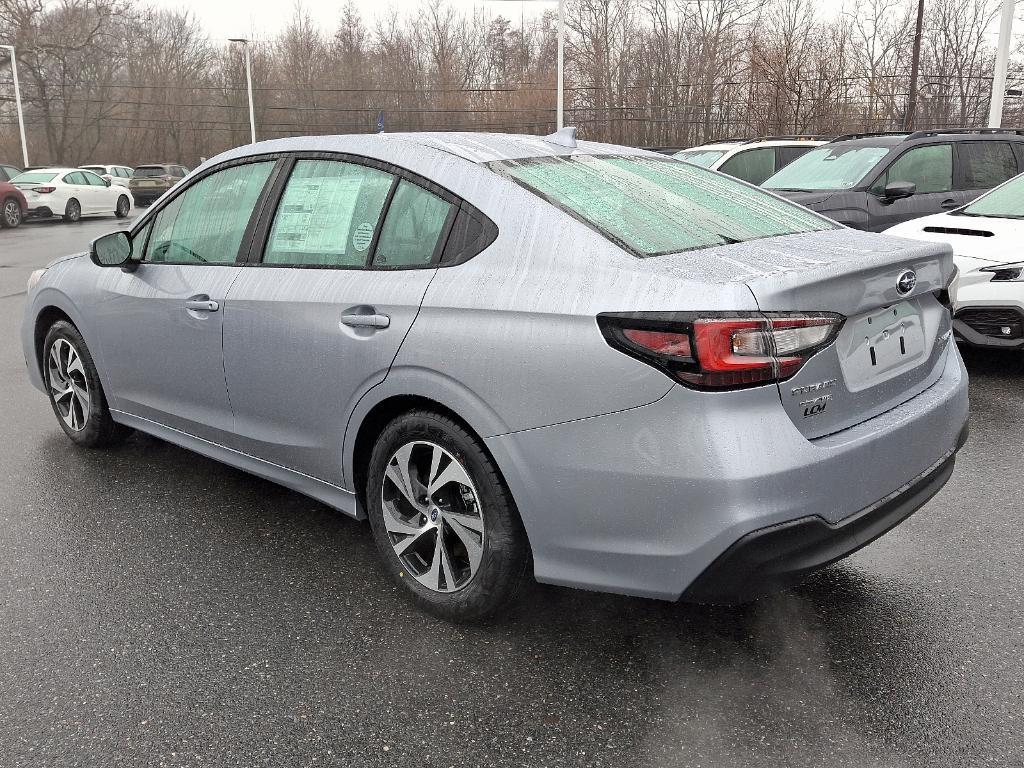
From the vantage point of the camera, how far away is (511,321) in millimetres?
2641

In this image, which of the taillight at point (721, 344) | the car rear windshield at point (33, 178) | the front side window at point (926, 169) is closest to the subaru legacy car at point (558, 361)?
the taillight at point (721, 344)

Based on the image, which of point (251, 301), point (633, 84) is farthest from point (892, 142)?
point (633, 84)

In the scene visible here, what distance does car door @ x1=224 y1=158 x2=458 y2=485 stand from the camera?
301cm

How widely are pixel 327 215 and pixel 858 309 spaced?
6.13 feet

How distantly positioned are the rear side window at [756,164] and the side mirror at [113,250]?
9650 millimetres

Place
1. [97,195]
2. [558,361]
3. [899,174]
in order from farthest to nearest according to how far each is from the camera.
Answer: [97,195], [899,174], [558,361]

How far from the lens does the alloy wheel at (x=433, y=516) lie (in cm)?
287

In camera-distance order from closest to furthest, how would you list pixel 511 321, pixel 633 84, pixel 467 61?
pixel 511 321 < pixel 633 84 < pixel 467 61

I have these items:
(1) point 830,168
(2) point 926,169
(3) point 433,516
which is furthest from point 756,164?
(3) point 433,516

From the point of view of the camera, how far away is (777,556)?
2.37m

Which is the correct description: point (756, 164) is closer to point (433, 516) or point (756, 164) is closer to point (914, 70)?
point (433, 516)

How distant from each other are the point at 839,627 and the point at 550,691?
99cm

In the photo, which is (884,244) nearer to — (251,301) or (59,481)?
(251,301)

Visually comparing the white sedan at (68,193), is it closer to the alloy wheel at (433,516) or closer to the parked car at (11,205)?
the parked car at (11,205)
